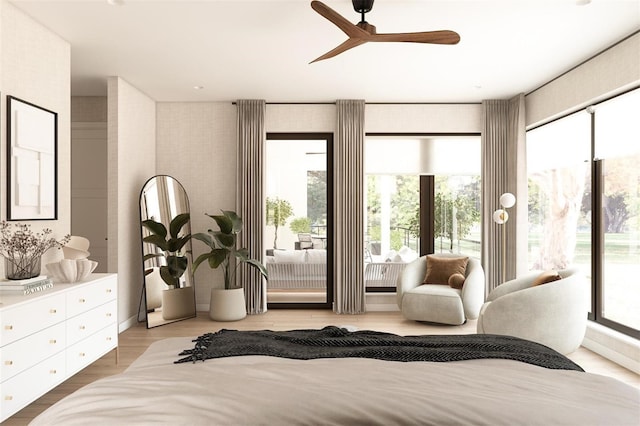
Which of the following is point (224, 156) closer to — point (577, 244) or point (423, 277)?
point (423, 277)

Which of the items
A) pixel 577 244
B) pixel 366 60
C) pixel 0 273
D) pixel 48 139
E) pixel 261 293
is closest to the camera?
pixel 0 273

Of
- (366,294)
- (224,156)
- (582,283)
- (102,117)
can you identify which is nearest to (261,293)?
(366,294)

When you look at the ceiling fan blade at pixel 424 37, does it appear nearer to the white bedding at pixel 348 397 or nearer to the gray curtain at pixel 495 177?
the white bedding at pixel 348 397

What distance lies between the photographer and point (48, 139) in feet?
12.4

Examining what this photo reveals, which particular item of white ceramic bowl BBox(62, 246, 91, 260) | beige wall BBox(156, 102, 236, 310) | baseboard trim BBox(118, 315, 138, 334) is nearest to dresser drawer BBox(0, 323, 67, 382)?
white ceramic bowl BBox(62, 246, 91, 260)

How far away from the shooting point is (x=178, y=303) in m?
5.69

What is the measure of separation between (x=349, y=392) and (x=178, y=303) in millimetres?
4479

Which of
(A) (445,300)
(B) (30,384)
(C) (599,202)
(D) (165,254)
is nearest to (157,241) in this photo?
(D) (165,254)

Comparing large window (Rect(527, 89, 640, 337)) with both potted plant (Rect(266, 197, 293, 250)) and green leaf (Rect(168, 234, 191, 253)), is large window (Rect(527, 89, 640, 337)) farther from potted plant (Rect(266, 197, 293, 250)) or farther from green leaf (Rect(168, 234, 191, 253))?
green leaf (Rect(168, 234, 191, 253))

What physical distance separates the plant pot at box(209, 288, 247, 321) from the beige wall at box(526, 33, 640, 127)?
4279mm

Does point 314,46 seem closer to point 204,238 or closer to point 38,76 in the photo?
point 38,76

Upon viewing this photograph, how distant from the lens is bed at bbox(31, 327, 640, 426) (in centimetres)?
152

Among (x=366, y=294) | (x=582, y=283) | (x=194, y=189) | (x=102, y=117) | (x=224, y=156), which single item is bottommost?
(x=366, y=294)

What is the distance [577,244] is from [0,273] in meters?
5.28
